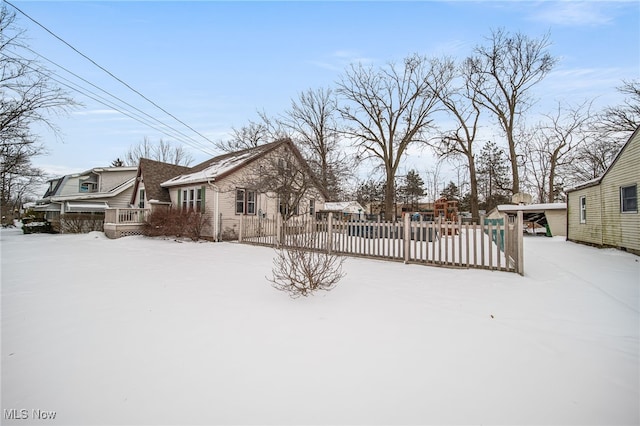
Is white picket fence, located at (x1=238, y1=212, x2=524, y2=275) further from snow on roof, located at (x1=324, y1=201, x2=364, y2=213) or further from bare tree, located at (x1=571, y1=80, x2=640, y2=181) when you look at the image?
snow on roof, located at (x1=324, y1=201, x2=364, y2=213)

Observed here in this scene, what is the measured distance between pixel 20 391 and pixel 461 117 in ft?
98.0

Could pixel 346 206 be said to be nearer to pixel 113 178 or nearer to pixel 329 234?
pixel 329 234

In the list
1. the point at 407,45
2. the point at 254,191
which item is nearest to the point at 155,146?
the point at 254,191

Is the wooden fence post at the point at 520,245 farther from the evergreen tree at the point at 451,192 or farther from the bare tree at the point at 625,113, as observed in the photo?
the evergreen tree at the point at 451,192

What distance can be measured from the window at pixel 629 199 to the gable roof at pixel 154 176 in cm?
2294

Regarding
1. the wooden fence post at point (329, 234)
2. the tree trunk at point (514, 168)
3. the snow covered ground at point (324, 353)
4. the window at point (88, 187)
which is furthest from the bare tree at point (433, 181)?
the window at point (88, 187)

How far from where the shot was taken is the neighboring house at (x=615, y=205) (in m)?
9.72

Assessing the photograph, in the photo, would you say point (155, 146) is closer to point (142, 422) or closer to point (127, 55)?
point (127, 55)

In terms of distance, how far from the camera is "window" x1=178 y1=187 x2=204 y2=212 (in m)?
15.2

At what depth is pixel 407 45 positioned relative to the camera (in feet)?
73.3

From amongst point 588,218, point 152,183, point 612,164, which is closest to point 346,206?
point 152,183

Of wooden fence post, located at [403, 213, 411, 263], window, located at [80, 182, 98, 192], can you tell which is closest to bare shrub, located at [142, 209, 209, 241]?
wooden fence post, located at [403, 213, 411, 263]

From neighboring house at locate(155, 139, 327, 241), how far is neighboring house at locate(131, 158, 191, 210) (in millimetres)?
192

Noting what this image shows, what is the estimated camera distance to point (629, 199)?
10.0 m
